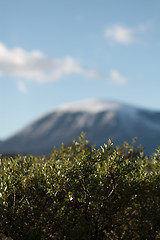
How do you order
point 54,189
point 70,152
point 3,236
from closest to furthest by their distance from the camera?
point 54,189
point 3,236
point 70,152

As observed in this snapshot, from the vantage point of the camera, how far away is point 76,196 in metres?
14.4

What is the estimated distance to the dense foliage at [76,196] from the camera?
14117 mm

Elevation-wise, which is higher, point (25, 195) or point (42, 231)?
point (25, 195)

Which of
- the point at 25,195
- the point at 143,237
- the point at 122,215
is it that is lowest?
the point at 143,237

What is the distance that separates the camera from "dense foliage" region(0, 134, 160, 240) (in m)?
14.1

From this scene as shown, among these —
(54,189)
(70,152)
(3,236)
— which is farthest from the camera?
(70,152)

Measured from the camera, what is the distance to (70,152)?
21531 mm

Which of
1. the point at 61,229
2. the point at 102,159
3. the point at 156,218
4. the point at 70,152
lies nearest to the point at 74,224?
the point at 61,229

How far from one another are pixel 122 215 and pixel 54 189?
3.77 m

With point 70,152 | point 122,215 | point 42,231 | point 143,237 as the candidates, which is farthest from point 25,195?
point 70,152

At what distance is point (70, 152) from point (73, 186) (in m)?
7.41

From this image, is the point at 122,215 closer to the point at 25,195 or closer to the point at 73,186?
the point at 73,186

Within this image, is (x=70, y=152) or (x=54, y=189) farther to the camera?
(x=70, y=152)

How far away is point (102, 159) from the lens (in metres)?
15.0
